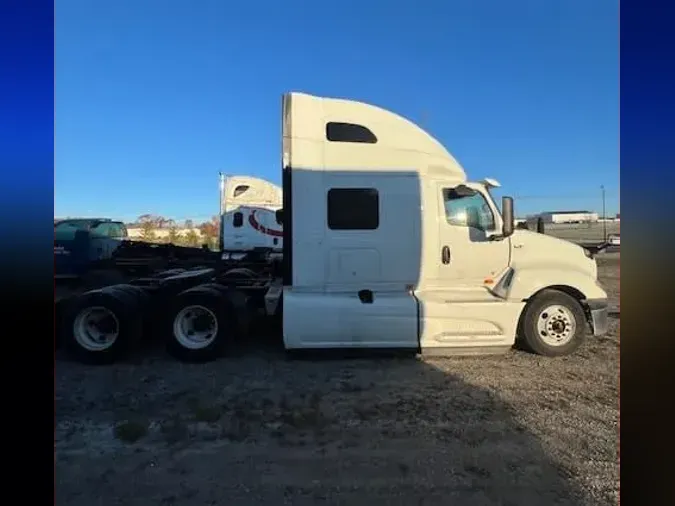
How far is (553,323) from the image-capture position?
23.4 feet

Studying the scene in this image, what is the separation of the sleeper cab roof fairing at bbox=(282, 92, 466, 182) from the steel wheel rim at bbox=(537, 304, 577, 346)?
89.8 inches

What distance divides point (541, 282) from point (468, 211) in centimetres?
141

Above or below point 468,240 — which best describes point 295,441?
below

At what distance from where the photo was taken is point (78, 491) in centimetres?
338

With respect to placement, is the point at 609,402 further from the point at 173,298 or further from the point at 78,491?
the point at 173,298

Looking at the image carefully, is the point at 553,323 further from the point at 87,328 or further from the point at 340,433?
the point at 87,328

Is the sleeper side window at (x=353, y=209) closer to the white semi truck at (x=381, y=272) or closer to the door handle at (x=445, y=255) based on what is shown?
the white semi truck at (x=381, y=272)

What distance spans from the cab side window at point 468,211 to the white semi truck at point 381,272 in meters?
0.02

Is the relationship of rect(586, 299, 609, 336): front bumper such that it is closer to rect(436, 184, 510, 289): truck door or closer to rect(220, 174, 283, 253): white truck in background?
rect(436, 184, 510, 289): truck door

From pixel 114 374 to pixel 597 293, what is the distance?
21.6 ft

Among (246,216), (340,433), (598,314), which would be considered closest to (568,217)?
(246,216)

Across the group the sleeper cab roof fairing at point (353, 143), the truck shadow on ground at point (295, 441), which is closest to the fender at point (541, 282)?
the truck shadow on ground at point (295, 441)

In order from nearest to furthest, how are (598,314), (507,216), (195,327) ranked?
(507,216) → (598,314) → (195,327)
